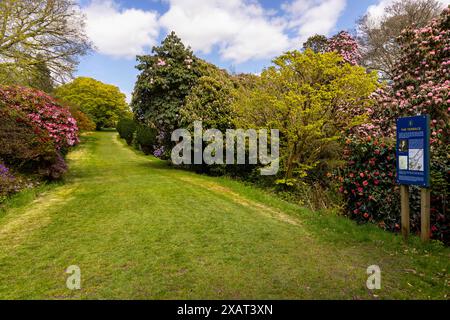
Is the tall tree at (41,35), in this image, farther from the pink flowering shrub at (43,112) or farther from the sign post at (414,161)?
the sign post at (414,161)

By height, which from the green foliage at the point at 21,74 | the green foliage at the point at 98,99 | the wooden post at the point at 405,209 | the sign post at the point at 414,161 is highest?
the green foliage at the point at 98,99

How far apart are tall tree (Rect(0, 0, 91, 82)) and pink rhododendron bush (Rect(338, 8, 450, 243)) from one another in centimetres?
1414

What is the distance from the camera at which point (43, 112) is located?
29.3 ft

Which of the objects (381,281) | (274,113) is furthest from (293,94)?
(381,281)

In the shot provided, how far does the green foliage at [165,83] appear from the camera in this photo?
12531 millimetres

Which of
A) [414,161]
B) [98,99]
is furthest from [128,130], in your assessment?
[414,161]

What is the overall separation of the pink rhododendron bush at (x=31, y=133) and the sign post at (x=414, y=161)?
8.15 m

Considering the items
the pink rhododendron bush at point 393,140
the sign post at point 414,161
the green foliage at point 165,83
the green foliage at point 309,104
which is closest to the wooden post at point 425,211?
the sign post at point 414,161

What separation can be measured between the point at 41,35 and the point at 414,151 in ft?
55.1

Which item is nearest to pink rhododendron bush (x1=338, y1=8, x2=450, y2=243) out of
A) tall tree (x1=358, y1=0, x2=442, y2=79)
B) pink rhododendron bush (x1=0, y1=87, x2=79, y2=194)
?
pink rhododendron bush (x1=0, y1=87, x2=79, y2=194)

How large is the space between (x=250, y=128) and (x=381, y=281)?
7.03 m

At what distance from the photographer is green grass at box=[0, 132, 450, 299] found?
10.8 feet

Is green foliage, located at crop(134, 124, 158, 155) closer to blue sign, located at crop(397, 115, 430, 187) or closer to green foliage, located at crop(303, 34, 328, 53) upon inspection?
green foliage, located at crop(303, 34, 328, 53)
